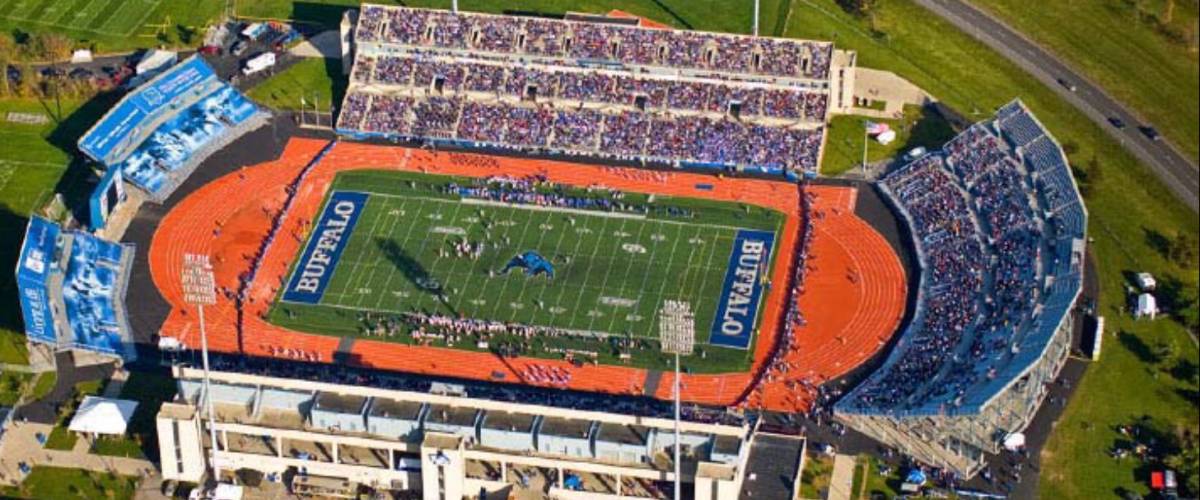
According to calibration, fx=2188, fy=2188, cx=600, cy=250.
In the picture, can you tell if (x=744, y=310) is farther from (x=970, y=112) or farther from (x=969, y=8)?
(x=969, y=8)

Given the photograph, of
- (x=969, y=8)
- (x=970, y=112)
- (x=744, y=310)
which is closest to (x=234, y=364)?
(x=744, y=310)

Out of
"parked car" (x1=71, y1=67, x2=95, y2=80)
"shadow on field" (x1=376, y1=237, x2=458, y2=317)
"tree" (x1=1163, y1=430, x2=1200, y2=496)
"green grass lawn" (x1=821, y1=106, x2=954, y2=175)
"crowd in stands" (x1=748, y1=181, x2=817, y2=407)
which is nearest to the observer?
"tree" (x1=1163, y1=430, x2=1200, y2=496)

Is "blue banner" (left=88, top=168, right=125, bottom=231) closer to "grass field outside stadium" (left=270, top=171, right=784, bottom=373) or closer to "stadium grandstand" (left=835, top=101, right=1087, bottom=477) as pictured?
"grass field outside stadium" (left=270, top=171, right=784, bottom=373)

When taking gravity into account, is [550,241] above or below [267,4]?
below

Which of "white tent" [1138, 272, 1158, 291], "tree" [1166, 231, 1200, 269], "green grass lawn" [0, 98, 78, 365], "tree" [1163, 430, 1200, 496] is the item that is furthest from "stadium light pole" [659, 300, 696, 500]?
"green grass lawn" [0, 98, 78, 365]

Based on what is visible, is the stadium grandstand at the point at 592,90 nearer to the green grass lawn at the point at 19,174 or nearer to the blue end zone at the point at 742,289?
the blue end zone at the point at 742,289

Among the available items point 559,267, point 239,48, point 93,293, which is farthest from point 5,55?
point 559,267

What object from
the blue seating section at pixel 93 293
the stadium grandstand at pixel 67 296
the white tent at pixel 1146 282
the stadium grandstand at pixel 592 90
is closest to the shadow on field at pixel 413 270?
the stadium grandstand at pixel 592 90
